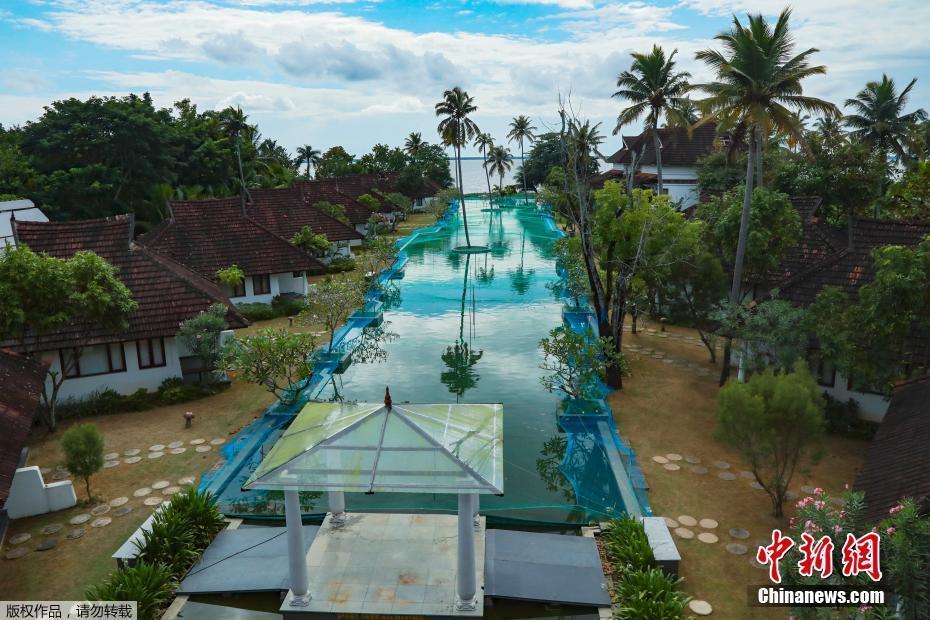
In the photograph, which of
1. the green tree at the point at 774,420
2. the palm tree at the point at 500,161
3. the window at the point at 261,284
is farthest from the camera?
the palm tree at the point at 500,161

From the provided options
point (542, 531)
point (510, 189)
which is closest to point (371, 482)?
point (542, 531)

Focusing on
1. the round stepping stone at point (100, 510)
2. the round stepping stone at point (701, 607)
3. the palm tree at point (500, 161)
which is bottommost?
the round stepping stone at point (701, 607)

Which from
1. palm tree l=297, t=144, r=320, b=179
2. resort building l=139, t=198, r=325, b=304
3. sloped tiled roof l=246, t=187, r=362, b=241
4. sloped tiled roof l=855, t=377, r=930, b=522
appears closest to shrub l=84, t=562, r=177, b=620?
sloped tiled roof l=855, t=377, r=930, b=522

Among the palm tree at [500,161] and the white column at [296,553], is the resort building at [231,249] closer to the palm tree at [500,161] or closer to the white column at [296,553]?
the white column at [296,553]

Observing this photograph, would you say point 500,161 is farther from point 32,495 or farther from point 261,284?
point 32,495

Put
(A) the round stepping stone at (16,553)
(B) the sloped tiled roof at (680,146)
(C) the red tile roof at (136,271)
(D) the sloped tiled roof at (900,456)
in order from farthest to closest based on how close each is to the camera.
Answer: (B) the sloped tiled roof at (680,146) → (C) the red tile roof at (136,271) → (A) the round stepping stone at (16,553) → (D) the sloped tiled roof at (900,456)

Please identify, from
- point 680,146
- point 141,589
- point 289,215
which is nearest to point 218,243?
point 289,215

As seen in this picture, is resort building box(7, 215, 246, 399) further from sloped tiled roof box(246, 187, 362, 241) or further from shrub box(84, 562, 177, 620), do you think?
sloped tiled roof box(246, 187, 362, 241)

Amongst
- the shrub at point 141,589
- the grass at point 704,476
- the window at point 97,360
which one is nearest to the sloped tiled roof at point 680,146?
the grass at point 704,476

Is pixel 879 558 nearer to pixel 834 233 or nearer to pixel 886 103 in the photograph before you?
pixel 834 233
